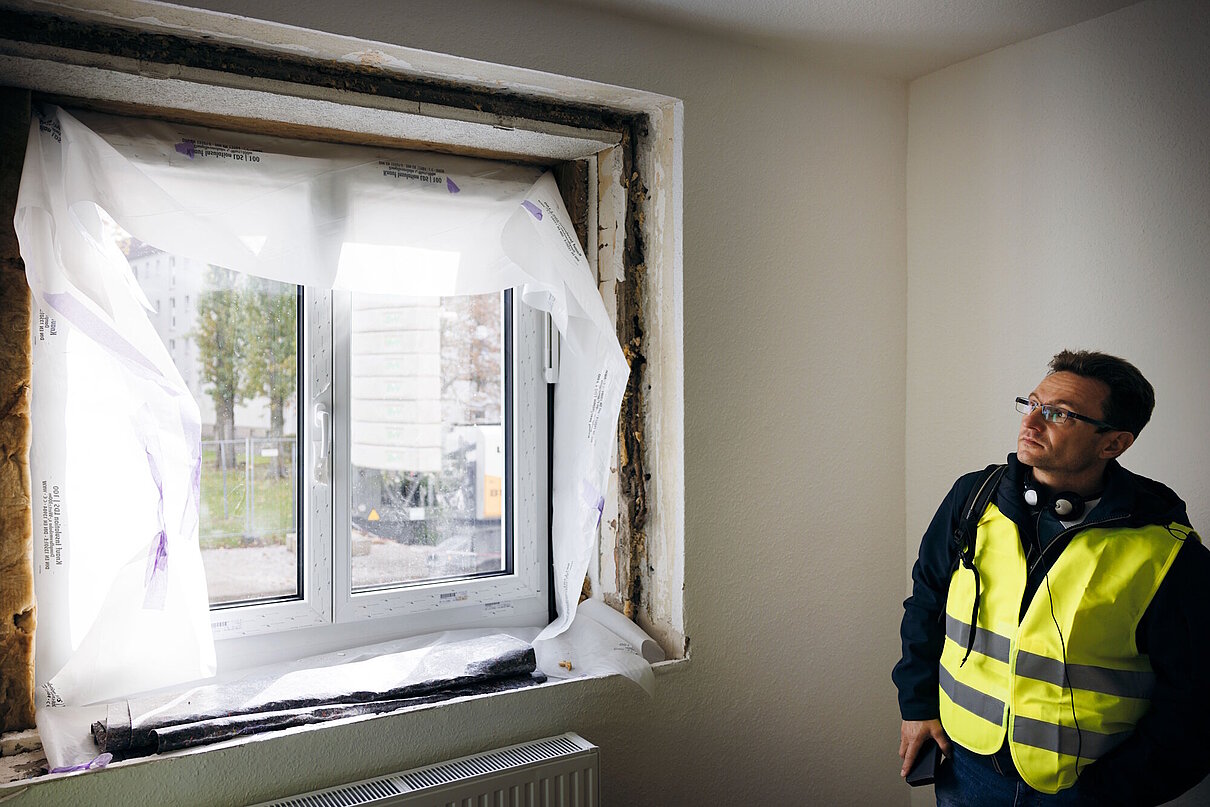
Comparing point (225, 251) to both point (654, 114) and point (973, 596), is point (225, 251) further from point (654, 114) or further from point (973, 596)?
point (973, 596)

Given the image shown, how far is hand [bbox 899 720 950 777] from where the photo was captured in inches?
76.2

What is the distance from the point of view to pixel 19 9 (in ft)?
5.54

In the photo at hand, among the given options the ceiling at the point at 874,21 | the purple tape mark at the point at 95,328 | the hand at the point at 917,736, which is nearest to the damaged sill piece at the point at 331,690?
the hand at the point at 917,736

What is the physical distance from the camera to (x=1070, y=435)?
5.80 ft

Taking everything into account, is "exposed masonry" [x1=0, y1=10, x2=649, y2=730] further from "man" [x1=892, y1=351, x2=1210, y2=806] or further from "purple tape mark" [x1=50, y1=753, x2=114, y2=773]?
"man" [x1=892, y1=351, x2=1210, y2=806]

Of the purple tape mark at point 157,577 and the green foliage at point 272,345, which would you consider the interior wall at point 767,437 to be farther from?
the green foliage at point 272,345

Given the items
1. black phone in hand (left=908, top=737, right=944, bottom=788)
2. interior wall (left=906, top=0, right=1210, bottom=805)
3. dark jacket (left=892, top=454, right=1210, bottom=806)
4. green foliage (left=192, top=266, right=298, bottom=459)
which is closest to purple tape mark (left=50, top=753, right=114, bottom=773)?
green foliage (left=192, top=266, right=298, bottom=459)

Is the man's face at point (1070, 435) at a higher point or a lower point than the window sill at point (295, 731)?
higher

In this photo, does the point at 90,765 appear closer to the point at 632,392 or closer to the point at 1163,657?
the point at 632,392

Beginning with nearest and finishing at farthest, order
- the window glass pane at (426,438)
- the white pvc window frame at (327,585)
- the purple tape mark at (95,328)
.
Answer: the purple tape mark at (95,328) < the white pvc window frame at (327,585) < the window glass pane at (426,438)

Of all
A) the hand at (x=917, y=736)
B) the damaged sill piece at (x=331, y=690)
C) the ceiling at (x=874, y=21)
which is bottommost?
the hand at (x=917, y=736)

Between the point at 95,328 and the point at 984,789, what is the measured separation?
6.91 feet

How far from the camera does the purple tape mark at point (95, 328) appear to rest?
181cm

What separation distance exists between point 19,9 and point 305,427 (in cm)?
108
